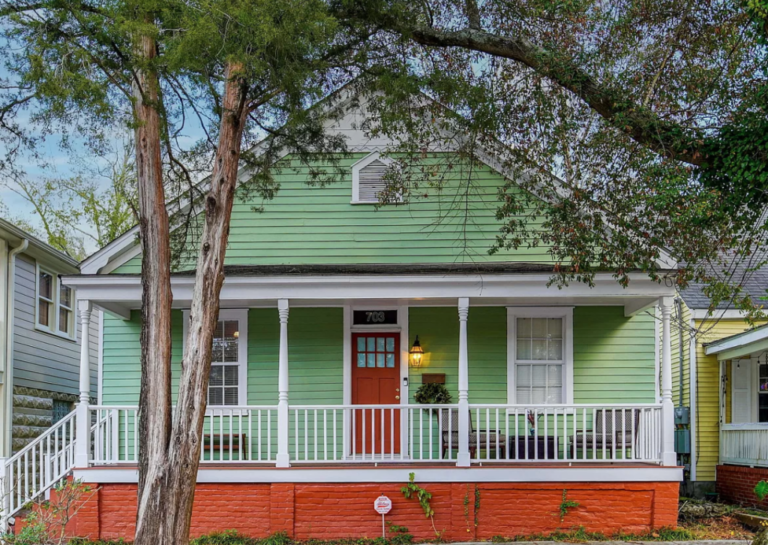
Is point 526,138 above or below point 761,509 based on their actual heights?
above

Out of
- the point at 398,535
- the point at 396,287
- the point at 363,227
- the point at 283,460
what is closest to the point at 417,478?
the point at 398,535

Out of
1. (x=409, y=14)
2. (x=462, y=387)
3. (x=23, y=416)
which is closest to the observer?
(x=409, y=14)

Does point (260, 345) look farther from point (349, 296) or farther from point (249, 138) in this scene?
point (249, 138)

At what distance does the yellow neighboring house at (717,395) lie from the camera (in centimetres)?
1457

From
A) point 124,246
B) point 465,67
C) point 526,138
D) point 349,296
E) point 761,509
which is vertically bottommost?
point 761,509

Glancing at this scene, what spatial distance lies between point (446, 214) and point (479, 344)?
213cm

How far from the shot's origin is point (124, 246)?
41.7 ft

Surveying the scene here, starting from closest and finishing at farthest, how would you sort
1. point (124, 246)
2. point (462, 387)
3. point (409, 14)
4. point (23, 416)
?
point (409, 14) → point (462, 387) → point (124, 246) → point (23, 416)

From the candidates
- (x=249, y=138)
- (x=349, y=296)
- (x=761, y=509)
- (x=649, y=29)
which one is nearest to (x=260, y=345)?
(x=349, y=296)

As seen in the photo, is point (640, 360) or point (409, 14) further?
point (640, 360)

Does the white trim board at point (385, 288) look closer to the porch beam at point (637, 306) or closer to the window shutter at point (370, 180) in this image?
the porch beam at point (637, 306)

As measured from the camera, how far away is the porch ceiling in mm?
11438

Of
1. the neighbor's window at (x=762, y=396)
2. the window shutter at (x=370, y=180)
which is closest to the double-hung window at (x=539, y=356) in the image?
the window shutter at (x=370, y=180)

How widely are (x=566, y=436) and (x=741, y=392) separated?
5.26m
